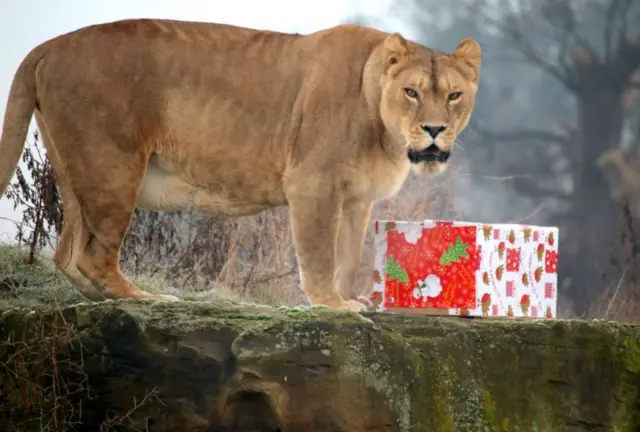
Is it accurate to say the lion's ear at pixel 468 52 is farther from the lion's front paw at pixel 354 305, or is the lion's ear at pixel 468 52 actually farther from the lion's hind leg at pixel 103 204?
the lion's hind leg at pixel 103 204

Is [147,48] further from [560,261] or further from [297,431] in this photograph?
[560,261]

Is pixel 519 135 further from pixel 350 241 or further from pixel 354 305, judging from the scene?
pixel 354 305

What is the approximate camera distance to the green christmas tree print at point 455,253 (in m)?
4.14

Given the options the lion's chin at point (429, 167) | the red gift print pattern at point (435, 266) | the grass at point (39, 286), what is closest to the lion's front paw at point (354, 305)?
the red gift print pattern at point (435, 266)

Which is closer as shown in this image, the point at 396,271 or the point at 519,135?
the point at 396,271

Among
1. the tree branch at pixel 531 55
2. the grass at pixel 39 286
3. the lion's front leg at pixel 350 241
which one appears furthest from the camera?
the tree branch at pixel 531 55

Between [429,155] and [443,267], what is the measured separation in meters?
0.53

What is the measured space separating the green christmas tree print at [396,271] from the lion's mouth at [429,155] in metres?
0.50

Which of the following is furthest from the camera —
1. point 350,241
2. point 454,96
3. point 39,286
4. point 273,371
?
point 39,286

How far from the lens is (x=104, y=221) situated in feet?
13.0

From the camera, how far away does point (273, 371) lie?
137 inches

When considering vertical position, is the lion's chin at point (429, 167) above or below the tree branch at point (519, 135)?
below

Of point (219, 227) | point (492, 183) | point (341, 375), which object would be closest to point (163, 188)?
point (341, 375)

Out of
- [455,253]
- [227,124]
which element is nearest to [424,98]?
[455,253]
